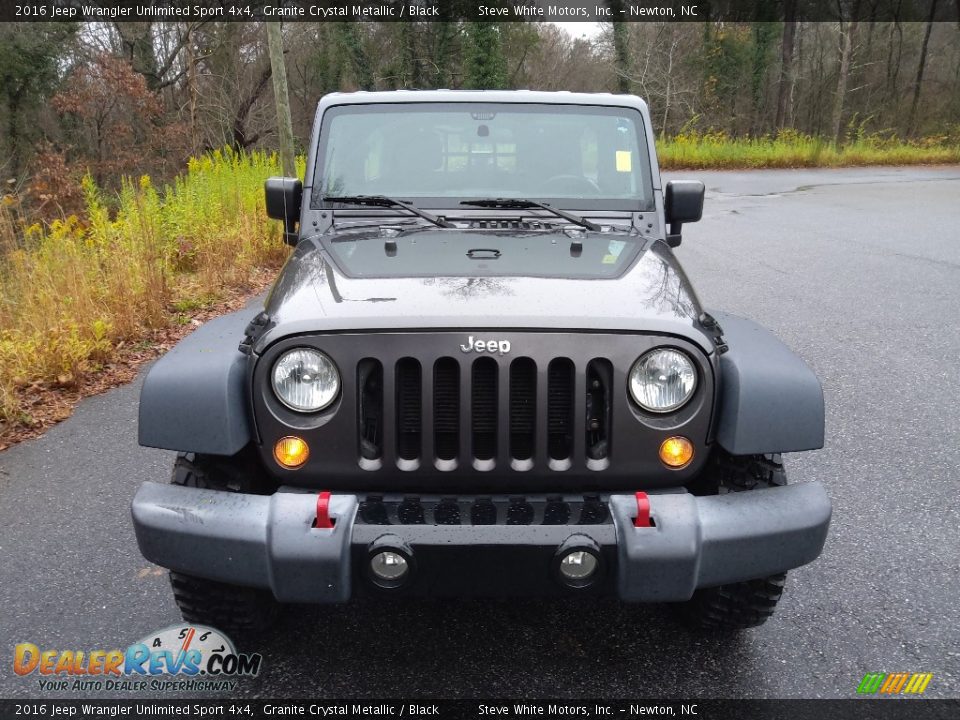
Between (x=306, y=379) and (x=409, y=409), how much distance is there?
0.96 feet

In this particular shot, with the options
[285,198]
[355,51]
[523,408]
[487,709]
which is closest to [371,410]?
[523,408]

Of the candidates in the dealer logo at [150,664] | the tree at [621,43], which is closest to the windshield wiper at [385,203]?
the dealer logo at [150,664]

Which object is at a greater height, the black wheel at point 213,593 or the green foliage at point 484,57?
the green foliage at point 484,57

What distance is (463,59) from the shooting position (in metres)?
34.6

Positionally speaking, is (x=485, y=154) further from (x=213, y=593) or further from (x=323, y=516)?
(x=213, y=593)

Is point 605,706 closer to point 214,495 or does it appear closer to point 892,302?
point 214,495

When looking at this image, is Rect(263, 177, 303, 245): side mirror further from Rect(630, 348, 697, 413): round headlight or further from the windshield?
Rect(630, 348, 697, 413): round headlight

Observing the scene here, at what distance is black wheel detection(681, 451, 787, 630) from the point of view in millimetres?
2293

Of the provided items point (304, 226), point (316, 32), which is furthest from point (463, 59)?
point (304, 226)

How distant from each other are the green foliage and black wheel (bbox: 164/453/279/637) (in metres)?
32.3

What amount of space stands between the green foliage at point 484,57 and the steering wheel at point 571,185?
3088 cm

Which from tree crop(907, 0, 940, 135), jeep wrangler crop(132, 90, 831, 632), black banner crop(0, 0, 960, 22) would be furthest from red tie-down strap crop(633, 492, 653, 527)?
tree crop(907, 0, 940, 135)

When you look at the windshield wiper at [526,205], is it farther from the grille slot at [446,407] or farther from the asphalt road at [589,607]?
the asphalt road at [589,607]

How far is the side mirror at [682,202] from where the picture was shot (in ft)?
10.9
